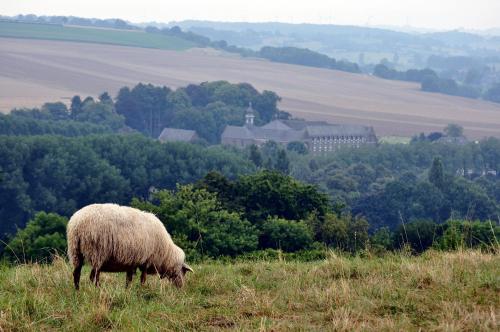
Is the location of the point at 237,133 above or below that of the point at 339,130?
below

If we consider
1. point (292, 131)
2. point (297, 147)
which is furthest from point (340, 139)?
point (297, 147)

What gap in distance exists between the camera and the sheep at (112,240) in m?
12.0

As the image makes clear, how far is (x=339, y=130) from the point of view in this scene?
19562 centimetres

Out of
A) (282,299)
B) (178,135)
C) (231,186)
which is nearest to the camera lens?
(282,299)

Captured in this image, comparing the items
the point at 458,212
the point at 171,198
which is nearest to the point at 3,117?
the point at 458,212

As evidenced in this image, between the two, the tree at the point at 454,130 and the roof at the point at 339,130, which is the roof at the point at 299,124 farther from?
the tree at the point at 454,130

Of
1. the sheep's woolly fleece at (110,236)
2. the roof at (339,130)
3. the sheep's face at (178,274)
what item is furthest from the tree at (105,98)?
the sheep's woolly fleece at (110,236)

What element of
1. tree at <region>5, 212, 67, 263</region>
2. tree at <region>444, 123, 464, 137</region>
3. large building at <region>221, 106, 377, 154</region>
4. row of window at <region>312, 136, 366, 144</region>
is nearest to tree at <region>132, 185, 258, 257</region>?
tree at <region>5, 212, 67, 263</region>

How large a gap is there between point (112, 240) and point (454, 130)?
592 ft

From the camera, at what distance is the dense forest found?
42.8m

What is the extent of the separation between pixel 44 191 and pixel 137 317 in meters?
84.2

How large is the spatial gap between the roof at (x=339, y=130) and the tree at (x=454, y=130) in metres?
16.1

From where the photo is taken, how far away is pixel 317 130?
192 metres

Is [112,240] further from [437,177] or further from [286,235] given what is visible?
[437,177]
